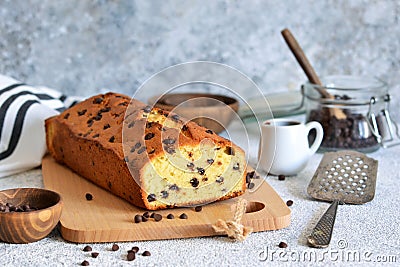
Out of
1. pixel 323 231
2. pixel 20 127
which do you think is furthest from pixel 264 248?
pixel 20 127

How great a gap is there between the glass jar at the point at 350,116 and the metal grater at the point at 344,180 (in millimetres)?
212

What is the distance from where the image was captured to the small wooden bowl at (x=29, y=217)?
1334mm

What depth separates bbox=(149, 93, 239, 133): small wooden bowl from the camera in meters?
2.16

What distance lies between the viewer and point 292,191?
5.86 feet

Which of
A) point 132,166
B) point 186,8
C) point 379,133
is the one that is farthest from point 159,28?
point 132,166

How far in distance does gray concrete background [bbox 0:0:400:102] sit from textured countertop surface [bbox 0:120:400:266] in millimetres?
1232

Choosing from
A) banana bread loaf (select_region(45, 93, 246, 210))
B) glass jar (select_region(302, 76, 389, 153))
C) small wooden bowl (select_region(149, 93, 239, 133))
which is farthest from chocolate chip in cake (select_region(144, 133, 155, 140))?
glass jar (select_region(302, 76, 389, 153))

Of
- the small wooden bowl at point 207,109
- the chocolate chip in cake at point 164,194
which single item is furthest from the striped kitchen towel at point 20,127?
the chocolate chip in cake at point 164,194

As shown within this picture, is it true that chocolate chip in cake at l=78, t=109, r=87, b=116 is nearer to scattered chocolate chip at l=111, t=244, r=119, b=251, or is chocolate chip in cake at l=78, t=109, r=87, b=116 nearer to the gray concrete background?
scattered chocolate chip at l=111, t=244, r=119, b=251

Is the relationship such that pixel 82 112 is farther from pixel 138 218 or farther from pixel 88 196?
pixel 138 218

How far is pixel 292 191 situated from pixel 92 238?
64 cm

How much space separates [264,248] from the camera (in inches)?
54.3

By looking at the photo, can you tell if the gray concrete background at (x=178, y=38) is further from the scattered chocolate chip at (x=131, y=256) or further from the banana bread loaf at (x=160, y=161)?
the scattered chocolate chip at (x=131, y=256)

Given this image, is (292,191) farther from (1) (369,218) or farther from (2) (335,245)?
(2) (335,245)
